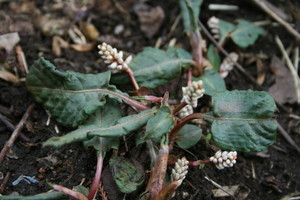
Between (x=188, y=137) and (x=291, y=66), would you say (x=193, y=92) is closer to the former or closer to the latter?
(x=188, y=137)

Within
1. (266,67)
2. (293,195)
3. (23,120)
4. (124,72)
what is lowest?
(293,195)

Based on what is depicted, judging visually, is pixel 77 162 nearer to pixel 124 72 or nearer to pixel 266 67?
pixel 124 72

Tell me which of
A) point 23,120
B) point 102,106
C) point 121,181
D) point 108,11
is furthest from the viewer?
point 108,11

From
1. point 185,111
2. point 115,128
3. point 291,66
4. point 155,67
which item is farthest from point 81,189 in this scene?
point 291,66

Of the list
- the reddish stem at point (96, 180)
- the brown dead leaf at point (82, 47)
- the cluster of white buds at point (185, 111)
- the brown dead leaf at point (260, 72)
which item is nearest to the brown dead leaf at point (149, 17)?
the brown dead leaf at point (82, 47)

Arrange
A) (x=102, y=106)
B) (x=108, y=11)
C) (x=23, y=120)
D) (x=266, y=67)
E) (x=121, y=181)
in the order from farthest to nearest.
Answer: (x=108, y=11) < (x=266, y=67) < (x=23, y=120) < (x=102, y=106) < (x=121, y=181)

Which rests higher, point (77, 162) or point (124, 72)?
point (124, 72)

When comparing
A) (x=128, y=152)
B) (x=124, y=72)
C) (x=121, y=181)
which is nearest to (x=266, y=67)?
(x=124, y=72)
